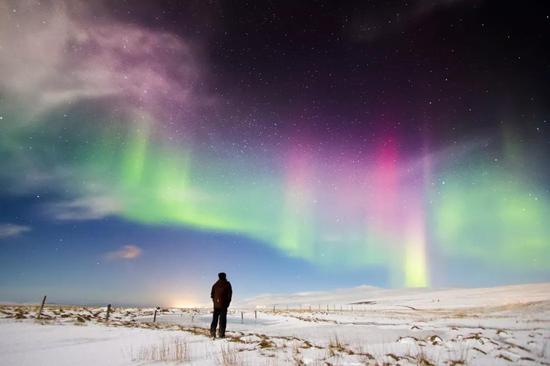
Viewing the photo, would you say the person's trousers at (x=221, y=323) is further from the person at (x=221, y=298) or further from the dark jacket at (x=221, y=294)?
the dark jacket at (x=221, y=294)

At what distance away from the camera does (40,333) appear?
42.9 feet

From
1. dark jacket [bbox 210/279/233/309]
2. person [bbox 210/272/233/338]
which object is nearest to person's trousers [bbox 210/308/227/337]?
person [bbox 210/272/233/338]

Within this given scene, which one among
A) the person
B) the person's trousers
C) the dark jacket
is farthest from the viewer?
the dark jacket

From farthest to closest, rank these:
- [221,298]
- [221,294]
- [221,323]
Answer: [221,294] → [221,298] → [221,323]

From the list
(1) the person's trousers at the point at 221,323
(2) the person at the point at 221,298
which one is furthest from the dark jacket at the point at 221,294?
(1) the person's trousers at the point at 221,323

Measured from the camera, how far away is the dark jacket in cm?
1283

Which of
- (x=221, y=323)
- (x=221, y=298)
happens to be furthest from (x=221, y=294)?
(x=221, y=323)

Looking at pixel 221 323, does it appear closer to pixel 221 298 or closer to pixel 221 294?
pixel 221 298

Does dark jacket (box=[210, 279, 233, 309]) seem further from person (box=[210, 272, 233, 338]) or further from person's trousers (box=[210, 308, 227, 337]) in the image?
person's trousers (box=[210, 308, 227, 337])

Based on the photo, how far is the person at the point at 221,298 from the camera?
496 inches

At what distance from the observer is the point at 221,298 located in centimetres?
1288

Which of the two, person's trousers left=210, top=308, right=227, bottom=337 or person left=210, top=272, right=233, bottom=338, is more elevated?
person left=210, top=272, right=233, bottom=338

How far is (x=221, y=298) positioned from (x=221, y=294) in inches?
7.0

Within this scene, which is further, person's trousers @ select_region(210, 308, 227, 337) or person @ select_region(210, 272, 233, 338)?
person @ select_region(210, 272, 233, 338)
